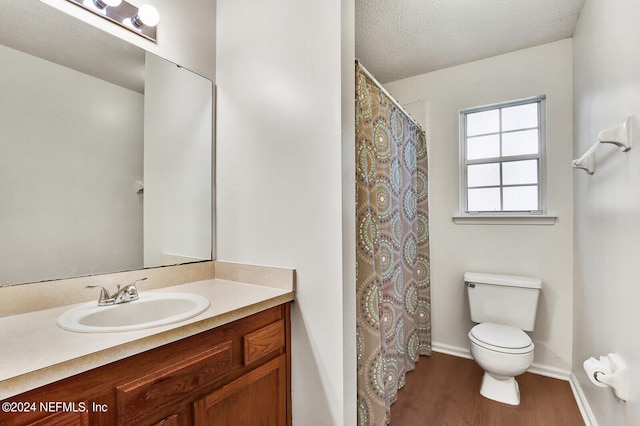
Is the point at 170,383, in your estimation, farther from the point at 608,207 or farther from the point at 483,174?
the point at 483,174

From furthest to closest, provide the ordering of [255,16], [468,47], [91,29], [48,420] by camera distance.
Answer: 1. [468,47]
2. [255,16]
3. [91,29]
4. [48,420]

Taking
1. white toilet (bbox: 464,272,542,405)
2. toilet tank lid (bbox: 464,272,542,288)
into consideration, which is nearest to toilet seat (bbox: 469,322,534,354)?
white toilet (bbox: 464,272,542,405)

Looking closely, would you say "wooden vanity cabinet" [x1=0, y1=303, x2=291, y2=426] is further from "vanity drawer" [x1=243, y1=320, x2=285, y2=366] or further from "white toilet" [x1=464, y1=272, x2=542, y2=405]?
"white toilet" [x1=464, y1=272, x2=542, y2=405]

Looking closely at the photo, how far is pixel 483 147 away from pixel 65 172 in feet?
9.07

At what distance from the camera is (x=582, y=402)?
183cm

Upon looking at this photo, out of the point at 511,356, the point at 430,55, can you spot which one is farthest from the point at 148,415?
the point at 430,55

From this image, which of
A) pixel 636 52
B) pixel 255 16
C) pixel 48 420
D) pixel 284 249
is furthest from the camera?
pixel 255 16

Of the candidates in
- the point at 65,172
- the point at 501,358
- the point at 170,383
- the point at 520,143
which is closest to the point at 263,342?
the point at 170,383

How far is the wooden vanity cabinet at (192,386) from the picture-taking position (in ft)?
2.40

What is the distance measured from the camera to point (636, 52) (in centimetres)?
107

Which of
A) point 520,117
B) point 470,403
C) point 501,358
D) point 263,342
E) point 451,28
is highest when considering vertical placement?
point 451,28

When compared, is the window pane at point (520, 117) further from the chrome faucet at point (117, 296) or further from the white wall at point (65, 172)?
the chrome faucet at point (117, 296)

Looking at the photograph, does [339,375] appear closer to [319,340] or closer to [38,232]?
[319,340]

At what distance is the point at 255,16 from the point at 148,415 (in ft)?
5.67
